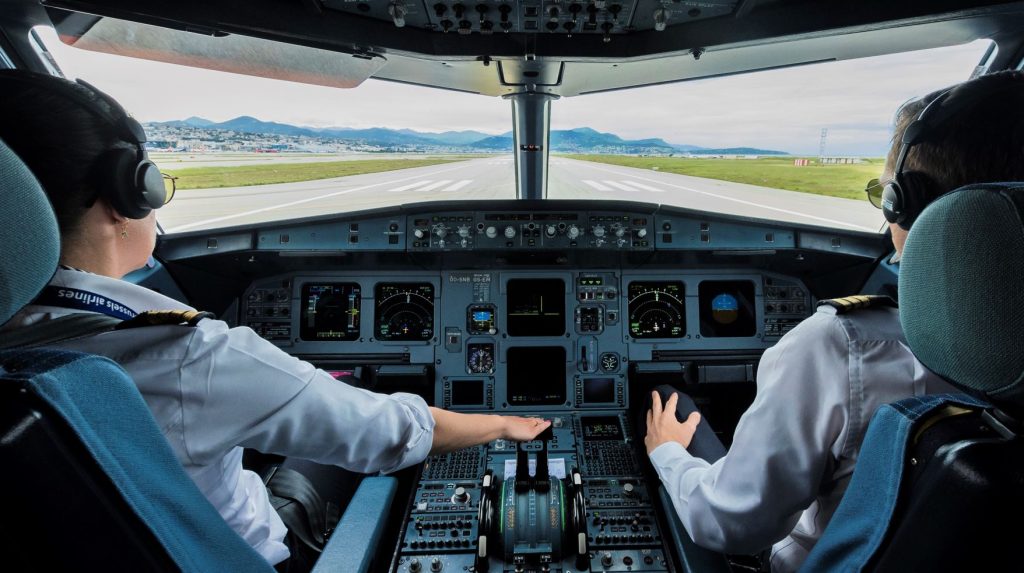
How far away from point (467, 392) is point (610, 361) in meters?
0.83

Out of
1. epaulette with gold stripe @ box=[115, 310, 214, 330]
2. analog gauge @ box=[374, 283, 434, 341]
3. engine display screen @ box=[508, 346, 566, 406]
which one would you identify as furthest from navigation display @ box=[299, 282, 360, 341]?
epaulette with gold stripe @ box=[115, 310, 214, 330]

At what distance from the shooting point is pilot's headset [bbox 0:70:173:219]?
3.12 feet

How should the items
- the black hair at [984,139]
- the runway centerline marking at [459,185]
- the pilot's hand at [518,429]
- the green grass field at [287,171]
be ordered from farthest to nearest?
the runway centerline marking at [459,185]
the green grass field at [287,171]
the pilot's hand at [518,429]
the black hair at [984,139]

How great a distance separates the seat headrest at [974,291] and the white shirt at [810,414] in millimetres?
262

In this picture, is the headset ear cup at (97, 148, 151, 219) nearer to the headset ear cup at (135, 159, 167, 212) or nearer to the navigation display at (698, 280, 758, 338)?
the headset ear cup at (135, 159, 167, 212)

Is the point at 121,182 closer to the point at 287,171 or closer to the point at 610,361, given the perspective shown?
the point at 610,361

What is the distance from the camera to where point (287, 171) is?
3830mm

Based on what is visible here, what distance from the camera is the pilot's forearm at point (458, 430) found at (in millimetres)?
1322

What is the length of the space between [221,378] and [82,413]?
0.29 metres

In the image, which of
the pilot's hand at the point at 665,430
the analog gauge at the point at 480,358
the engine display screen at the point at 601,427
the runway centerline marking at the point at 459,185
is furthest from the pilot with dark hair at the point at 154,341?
the runway centerline marking at the point at 459,185

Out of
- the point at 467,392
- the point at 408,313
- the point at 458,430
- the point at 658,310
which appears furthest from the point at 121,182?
the point at 658,310

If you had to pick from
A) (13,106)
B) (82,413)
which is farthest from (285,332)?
(82,413)

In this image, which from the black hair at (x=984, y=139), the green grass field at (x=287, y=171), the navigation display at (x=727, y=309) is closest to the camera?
the black hair at (x=984, y=139)

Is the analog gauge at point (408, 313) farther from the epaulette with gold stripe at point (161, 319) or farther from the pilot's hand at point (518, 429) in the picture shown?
the epaulette with gold stripe at point (161, 319)
